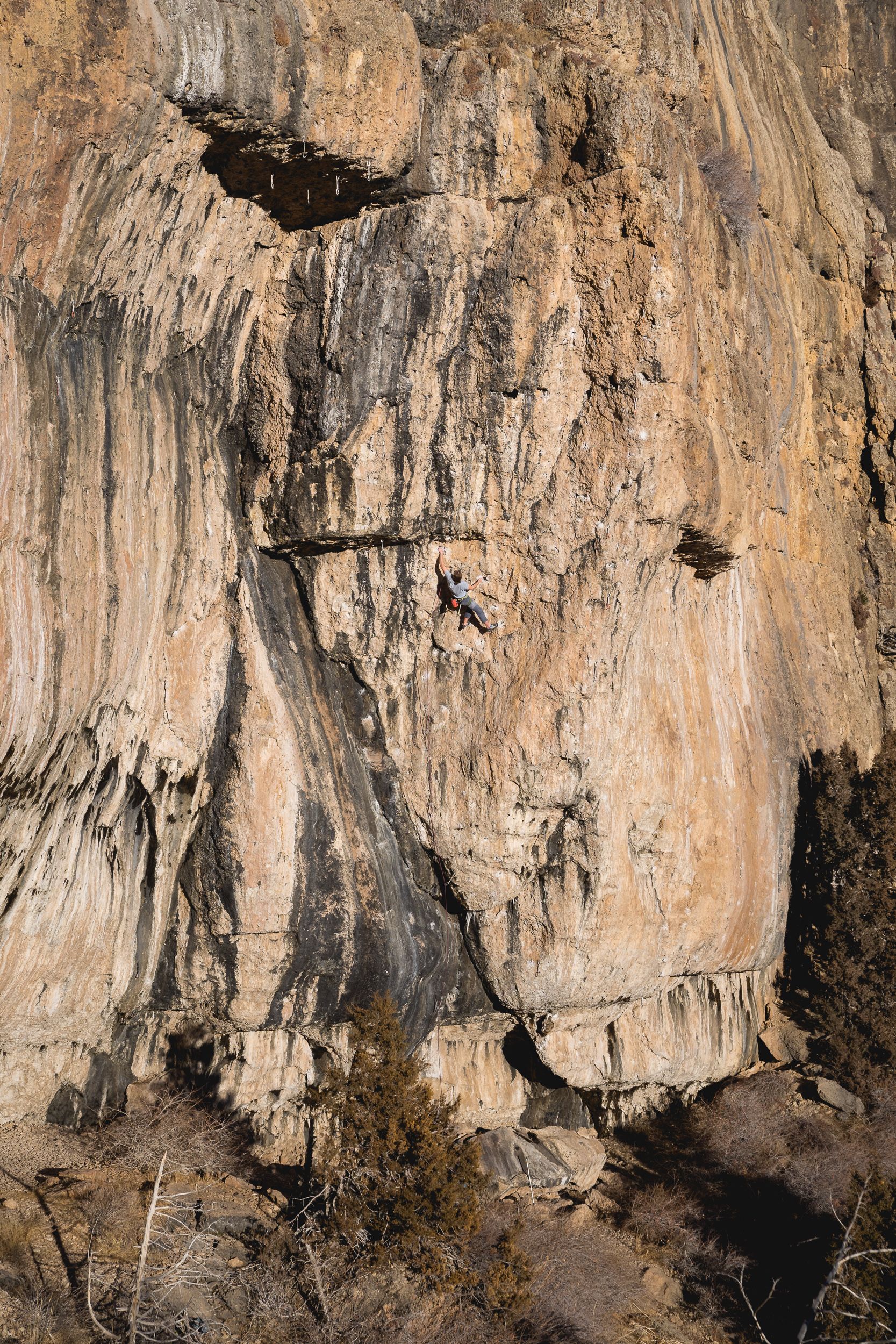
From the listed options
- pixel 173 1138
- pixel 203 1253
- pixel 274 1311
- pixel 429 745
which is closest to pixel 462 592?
pixel 429 745

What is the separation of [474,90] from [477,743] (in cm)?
865

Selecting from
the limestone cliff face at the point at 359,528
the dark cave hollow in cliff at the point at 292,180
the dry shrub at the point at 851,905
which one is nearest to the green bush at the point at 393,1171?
the limestone cliff face at the point at 359,528

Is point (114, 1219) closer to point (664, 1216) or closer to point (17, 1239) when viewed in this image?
point (17, 1239)

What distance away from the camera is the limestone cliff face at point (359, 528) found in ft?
37.4

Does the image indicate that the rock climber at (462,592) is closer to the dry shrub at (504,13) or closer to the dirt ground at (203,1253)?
the dry shrub at (504,13)

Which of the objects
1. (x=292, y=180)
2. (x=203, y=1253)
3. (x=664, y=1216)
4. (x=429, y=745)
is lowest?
(x=664, y=1216)

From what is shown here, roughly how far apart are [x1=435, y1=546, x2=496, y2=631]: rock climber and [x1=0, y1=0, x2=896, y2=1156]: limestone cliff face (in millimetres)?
197

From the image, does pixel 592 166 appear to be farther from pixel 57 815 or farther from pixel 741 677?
pixel 57 815

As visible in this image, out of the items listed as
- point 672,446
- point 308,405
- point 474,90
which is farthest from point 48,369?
point 672,446

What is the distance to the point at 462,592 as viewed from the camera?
14.3 m

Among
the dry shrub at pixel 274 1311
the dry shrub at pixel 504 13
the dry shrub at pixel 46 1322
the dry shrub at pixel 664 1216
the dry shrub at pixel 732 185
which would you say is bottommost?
the dry shrub at pixel 664 1216

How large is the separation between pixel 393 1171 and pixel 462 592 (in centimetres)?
744

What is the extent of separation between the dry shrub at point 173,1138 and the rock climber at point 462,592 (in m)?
7.83

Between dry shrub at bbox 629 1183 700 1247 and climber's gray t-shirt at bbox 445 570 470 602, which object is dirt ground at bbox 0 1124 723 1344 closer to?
dry shrub at bbox 629 1183 700 1247
